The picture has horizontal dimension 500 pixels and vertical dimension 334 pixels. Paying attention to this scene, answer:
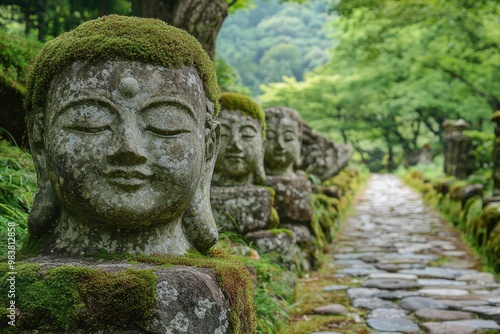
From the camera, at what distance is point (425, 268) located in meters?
6.24

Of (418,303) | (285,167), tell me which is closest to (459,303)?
(418,303)

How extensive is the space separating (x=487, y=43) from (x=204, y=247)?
1415cm

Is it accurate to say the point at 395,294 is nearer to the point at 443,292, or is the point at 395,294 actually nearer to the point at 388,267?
the point at 443,292

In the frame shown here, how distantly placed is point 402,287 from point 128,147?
4.07m

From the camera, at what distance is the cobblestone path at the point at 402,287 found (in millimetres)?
4082

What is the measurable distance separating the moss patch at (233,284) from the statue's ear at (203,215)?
15 centimetres

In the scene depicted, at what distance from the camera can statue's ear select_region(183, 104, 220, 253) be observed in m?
2.48

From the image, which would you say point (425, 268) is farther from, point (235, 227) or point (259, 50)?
point (259, 50)

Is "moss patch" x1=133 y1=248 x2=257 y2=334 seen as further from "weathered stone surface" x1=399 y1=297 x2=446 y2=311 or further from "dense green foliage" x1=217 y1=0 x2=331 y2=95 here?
"dense green foliage" x1=217 y1=0 x2=331 y2=95

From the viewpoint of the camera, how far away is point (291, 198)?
561cm

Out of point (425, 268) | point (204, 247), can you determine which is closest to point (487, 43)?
point (425, 268)

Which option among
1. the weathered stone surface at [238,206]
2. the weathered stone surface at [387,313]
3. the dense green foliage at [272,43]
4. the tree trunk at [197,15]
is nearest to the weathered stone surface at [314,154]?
the tree trunk at [197,15]

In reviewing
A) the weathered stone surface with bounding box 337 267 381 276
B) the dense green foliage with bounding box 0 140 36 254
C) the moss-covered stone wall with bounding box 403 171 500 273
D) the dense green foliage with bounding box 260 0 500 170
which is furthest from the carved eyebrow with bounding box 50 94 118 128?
the dense green foliage with bounding box 260 0 500 170

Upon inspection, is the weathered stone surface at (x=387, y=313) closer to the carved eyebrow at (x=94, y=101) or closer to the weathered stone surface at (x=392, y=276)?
the weathered stone surface at (x=392, y=276)
